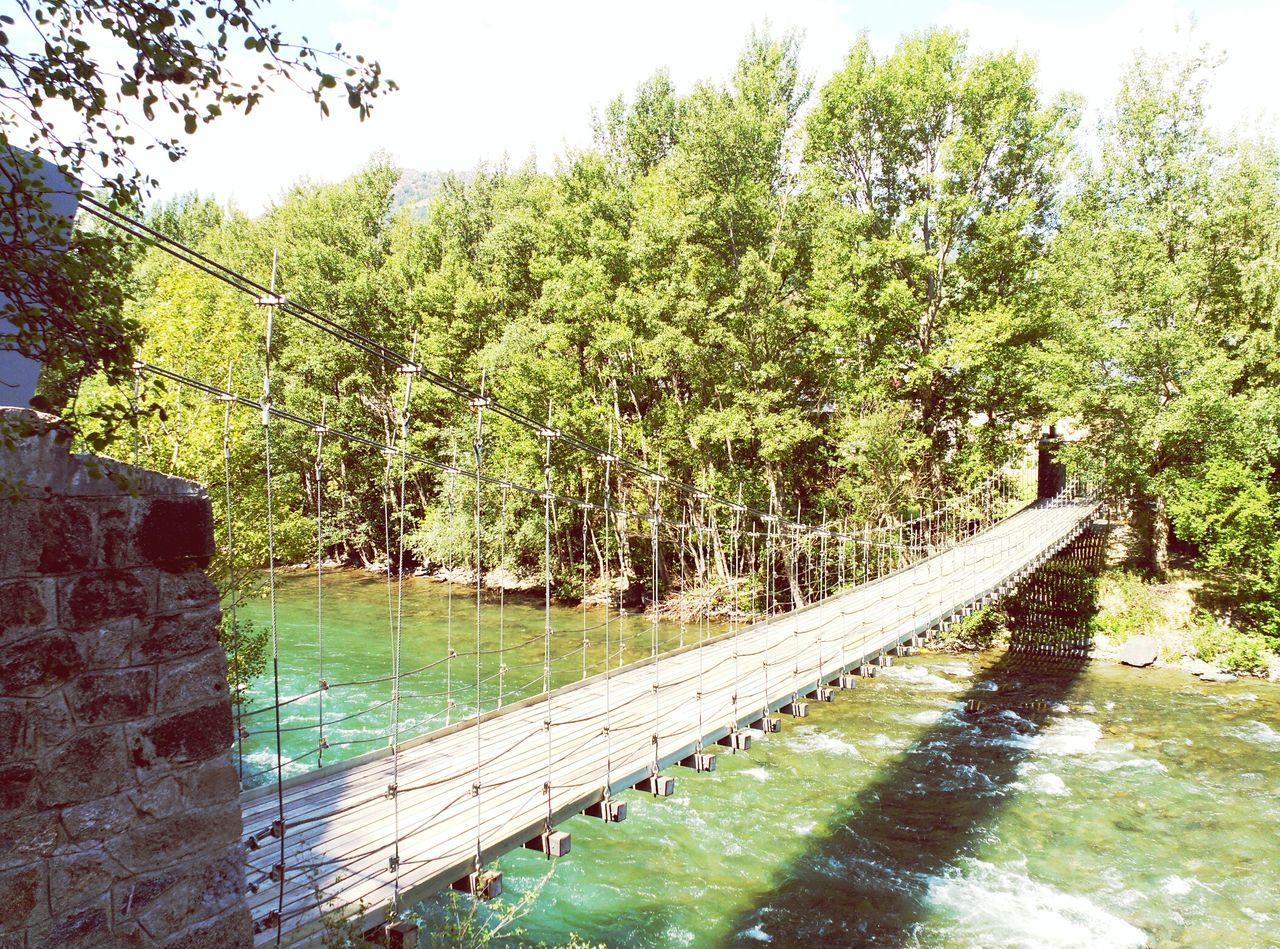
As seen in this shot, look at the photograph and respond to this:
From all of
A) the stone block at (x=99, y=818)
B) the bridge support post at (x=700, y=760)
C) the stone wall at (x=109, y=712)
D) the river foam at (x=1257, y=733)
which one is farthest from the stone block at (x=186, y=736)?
the river foam at (x=1257, y=733)

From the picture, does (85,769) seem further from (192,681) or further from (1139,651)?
(1139,651)

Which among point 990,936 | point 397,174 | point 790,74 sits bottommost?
point 990,936

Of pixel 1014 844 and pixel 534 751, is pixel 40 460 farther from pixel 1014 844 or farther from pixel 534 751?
pixel 1014 844

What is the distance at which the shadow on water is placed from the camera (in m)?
→ 6.49

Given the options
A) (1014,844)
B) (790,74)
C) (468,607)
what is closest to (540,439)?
(468,607)

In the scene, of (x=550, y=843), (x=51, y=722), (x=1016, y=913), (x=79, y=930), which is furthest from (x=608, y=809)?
(x=1016, y=913)

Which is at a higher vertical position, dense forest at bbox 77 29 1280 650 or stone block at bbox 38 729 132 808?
dense forest at bbox 77 29 1280 650

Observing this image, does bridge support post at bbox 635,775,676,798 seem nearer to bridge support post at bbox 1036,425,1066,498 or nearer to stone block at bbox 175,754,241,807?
stone block at bbox 175,754,241,807

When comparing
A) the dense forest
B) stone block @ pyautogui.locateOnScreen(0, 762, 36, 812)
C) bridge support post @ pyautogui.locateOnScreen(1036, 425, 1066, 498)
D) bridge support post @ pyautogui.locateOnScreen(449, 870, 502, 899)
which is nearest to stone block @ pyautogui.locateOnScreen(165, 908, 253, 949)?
stone block @ pyautogui.locateOnScreen(0, 762, 36, 812)

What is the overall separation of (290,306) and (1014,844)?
7.74 metres

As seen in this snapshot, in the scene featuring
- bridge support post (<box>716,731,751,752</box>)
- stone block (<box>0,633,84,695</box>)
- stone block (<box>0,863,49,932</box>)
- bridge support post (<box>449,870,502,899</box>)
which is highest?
stone block (<box>0,633,84,695</box>)

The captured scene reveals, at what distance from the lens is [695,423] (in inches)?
565

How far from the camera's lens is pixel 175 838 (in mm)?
2521

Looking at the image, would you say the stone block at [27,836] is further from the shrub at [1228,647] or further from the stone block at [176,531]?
the shrub at [1228,647]
